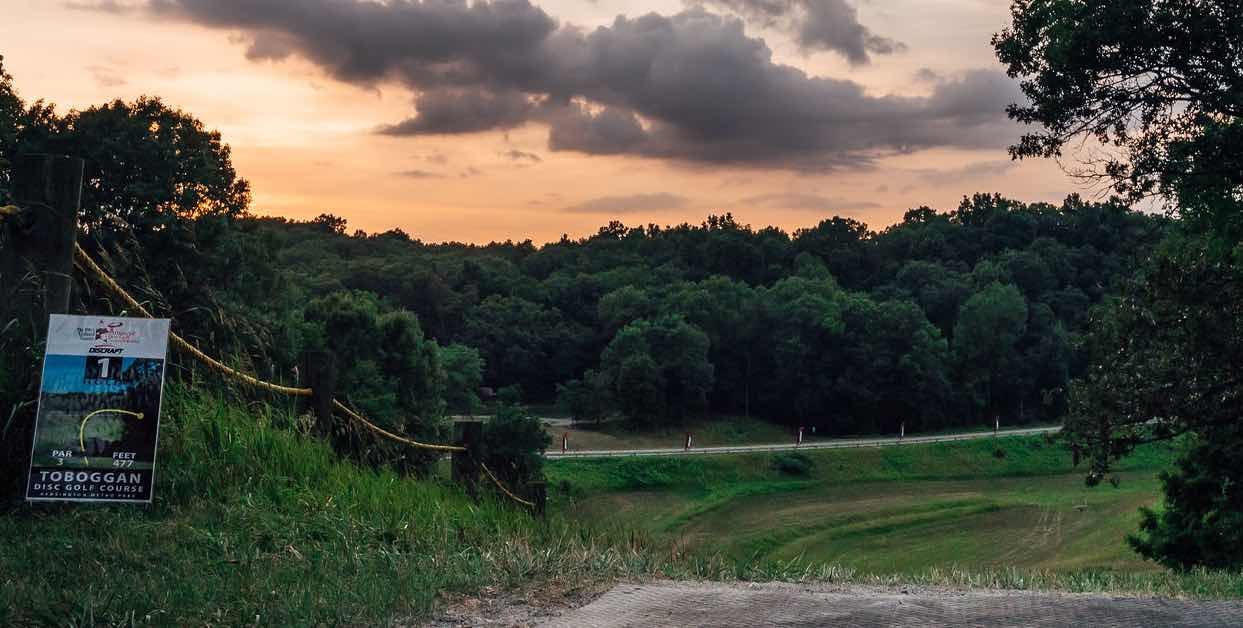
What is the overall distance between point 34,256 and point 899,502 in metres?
55.4

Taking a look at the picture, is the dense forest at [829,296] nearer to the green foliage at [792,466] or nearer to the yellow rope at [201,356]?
the yellow rope at [201,356]

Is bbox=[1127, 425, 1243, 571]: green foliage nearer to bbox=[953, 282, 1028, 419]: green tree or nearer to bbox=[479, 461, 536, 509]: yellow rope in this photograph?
bbox=[479, 461, 536, 509]: yellow rope

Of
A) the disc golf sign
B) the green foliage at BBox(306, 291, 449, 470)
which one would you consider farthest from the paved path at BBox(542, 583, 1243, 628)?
the green foliage at BBox(306, 291, 449, 470)

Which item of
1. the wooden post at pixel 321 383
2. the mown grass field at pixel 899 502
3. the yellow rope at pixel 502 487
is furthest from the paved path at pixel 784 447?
the wooden post at pixel 321 383

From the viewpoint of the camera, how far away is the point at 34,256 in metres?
6.78

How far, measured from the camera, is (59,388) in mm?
6109

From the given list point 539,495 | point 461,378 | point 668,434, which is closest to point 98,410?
point 539,495

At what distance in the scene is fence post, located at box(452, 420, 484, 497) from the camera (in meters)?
9.95

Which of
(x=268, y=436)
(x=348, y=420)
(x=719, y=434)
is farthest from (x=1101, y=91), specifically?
(x=719, y=434)

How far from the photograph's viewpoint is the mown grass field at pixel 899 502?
44750mm

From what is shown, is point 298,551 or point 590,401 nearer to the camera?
point 298,551

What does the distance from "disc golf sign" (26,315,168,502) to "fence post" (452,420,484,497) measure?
3671mm

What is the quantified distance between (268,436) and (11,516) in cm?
157

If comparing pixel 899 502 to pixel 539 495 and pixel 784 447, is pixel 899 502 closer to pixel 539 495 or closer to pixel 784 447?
pixel 784 447
